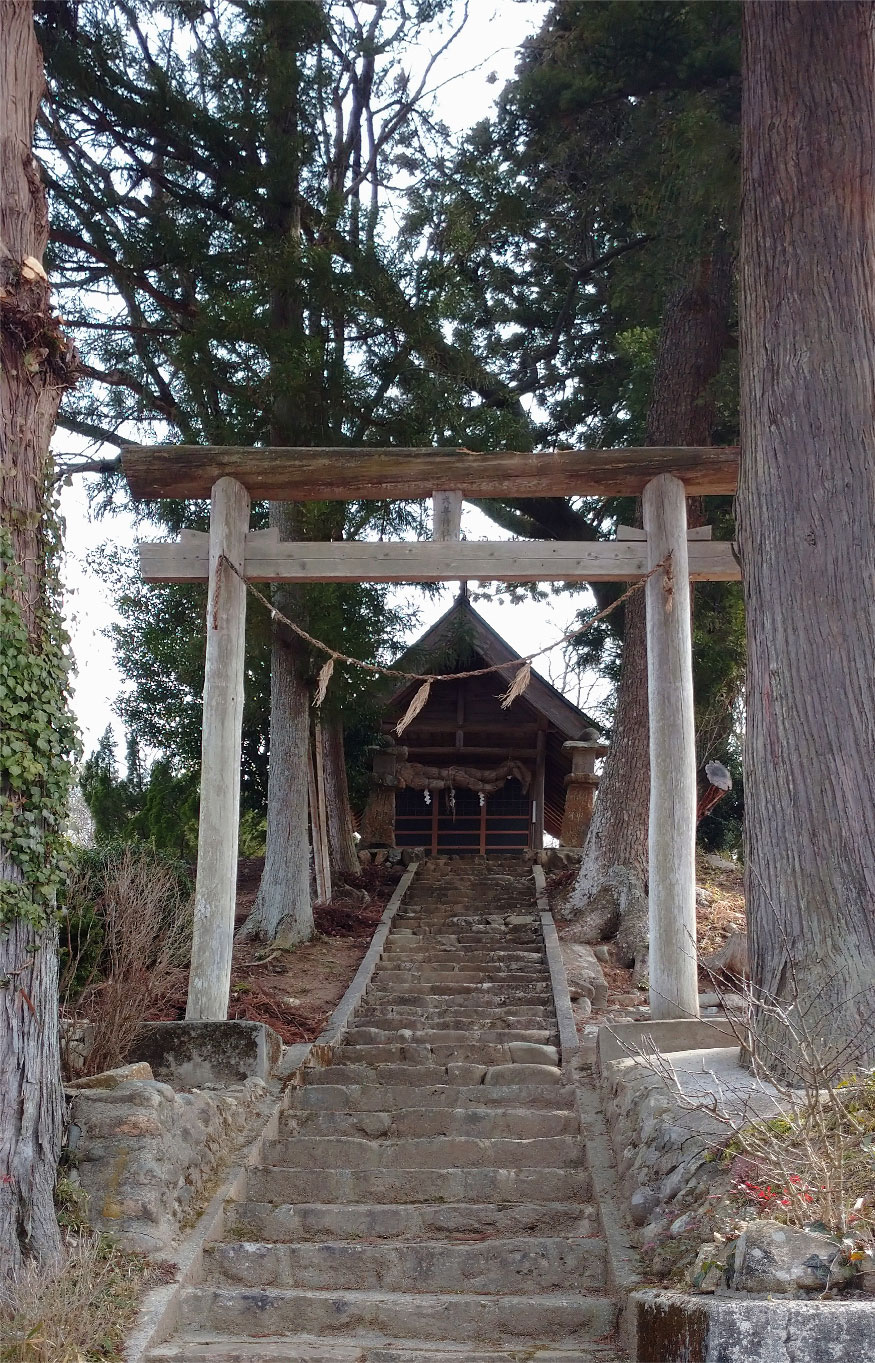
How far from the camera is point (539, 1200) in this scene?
632 cm

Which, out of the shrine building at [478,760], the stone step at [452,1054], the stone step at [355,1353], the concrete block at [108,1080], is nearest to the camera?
the stone step at [355,1353]

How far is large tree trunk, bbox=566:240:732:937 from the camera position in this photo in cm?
1305

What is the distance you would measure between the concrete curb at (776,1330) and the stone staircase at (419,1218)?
130 cm

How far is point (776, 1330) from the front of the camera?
3504 mm

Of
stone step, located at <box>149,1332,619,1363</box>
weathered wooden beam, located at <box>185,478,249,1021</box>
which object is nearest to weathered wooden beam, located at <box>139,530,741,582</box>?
weathered wooden beam, located at <box>185,478,249,1021</box>

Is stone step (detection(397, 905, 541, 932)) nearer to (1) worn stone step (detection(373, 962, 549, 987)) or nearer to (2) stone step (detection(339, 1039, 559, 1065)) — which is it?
(1) worn stone step (detection(373, 962, 549, 987))

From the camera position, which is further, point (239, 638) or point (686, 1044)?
point (239, 638)

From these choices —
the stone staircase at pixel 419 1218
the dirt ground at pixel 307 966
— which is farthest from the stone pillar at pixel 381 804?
the stone staircase at pixel 419 1218

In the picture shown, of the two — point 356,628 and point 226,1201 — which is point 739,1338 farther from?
point 356,628

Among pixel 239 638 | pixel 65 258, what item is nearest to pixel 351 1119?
pixel 239 638

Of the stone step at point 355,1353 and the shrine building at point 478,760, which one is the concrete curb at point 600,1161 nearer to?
the stone step at point 355,1353

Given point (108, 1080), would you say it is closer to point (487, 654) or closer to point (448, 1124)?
point (448, 1124)

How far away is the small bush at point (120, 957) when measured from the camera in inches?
290

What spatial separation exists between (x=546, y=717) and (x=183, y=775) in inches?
241
